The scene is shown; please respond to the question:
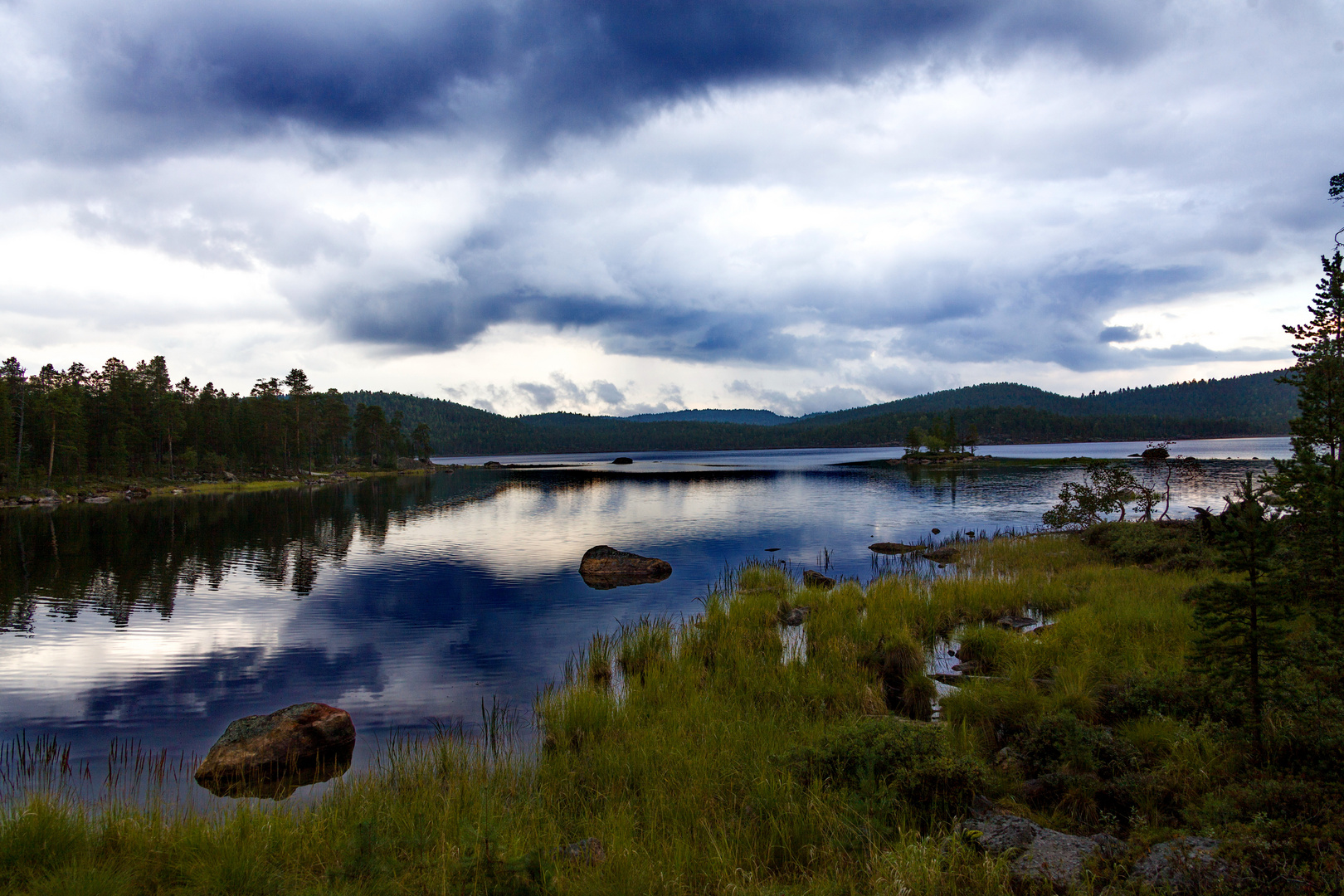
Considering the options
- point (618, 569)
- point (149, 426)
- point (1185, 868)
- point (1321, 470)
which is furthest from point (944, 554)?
point (149, 426)

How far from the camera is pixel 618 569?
31.9 metres

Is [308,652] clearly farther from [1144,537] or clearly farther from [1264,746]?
[1144,537]

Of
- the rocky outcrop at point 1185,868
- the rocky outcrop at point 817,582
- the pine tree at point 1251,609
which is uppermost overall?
the pine tree at point 1251,609

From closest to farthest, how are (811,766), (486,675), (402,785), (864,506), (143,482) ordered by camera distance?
(811,766) → (402,785) → (486,675) → (864,506) → (143,482)

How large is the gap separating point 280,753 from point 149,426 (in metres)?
→ 120

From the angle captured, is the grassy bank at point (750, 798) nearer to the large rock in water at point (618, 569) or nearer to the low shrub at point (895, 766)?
the low shrub at point (895, 766)

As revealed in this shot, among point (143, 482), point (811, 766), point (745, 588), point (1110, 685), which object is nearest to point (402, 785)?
point (811, 766)

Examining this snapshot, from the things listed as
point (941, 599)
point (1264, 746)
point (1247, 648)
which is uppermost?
point (1247, 648)

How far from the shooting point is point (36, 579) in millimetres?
31359

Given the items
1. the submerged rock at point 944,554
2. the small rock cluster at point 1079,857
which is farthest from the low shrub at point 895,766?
the submerged rock at point 944,554

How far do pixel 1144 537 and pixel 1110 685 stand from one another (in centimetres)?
1827

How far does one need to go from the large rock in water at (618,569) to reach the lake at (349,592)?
101 cm

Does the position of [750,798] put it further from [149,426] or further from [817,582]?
[149,426]

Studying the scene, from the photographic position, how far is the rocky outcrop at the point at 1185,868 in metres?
5.02
